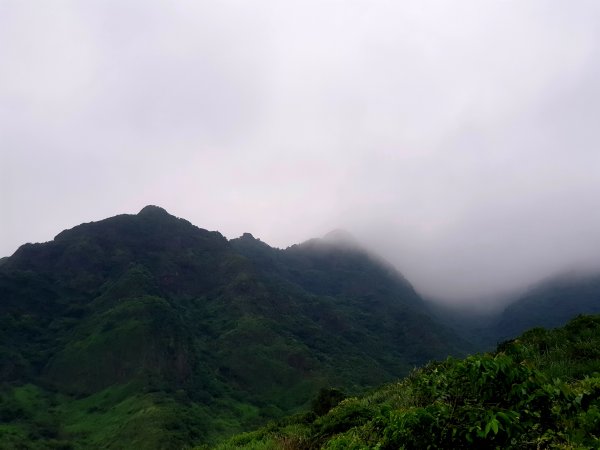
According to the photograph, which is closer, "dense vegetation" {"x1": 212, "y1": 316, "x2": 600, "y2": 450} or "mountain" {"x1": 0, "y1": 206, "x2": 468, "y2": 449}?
"dense vegetation" {"x1": 212, "y1": 316, "x2": 600, "y2": 450}

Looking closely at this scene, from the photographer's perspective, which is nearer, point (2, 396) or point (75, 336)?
point (2, 396)

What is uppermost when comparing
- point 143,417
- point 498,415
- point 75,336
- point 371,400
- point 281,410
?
point 75,336

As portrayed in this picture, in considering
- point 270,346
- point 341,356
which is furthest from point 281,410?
point 341,356

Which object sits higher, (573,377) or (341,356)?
(573,377)

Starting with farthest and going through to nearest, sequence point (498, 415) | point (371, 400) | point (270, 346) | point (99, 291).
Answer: point (99, 291) → point (270, 346) → point (371, 400) → point (498, 415)

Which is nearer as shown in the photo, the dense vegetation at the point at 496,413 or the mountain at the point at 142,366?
the dense vegetation at the point at 496,413

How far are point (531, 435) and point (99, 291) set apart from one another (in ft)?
688

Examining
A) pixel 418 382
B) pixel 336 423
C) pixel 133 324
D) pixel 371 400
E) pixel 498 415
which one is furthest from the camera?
pixel 133 324

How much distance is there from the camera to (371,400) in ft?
62.7

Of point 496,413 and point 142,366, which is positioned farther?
point 142,366

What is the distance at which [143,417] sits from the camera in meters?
106

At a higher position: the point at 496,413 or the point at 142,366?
the point at 496,413

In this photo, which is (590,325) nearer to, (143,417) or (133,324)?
(143,417)

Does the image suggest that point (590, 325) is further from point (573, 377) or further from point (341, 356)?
point (341, 356)
